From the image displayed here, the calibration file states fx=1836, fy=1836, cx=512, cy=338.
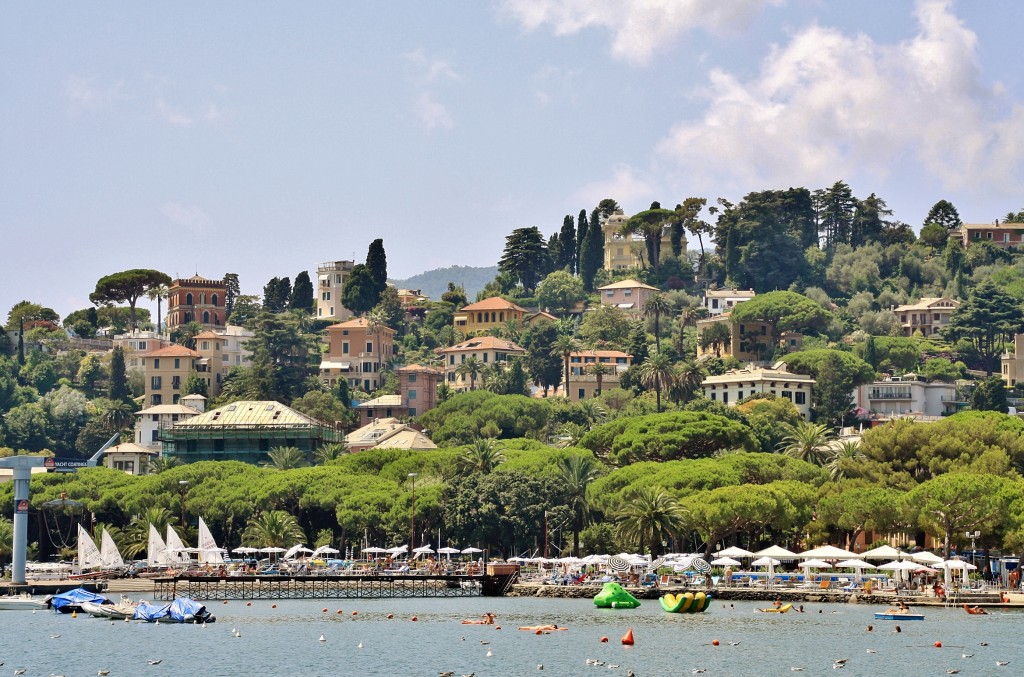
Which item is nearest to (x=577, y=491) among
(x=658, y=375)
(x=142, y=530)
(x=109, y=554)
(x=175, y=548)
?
(x=175, y=548)

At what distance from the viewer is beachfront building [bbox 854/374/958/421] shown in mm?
182500

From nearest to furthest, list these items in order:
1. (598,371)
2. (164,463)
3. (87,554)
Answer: (87,554)
(164,463)
(598,371)

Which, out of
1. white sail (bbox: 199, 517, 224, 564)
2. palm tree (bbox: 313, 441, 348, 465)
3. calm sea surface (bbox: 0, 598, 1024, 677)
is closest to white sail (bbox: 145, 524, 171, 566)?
white sail (bbox: 199, 517, 224, 564)

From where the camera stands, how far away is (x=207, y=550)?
115 metres

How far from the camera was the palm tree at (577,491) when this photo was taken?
12350 centimetres

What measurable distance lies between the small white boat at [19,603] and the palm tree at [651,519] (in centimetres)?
3491

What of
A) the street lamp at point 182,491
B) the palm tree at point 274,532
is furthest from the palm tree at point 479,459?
the street lamp at point 182,491

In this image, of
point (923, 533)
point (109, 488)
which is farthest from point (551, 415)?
point (923, 533)

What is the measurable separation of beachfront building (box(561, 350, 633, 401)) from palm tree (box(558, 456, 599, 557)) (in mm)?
58721

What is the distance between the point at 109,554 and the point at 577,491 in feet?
102

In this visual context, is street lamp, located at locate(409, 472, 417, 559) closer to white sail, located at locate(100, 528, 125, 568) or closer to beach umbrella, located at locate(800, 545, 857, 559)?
white sail, located at locate(100, 528, 125, 568)

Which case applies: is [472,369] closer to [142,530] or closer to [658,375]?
[658,375]

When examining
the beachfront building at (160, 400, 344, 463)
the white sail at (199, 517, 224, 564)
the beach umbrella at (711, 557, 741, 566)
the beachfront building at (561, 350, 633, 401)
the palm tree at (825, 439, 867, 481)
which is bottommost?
the beach umbrella at (711, 557, 741, 566)

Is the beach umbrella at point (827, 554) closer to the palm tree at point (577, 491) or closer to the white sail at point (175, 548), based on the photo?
the palm tree at point (577, 491)
